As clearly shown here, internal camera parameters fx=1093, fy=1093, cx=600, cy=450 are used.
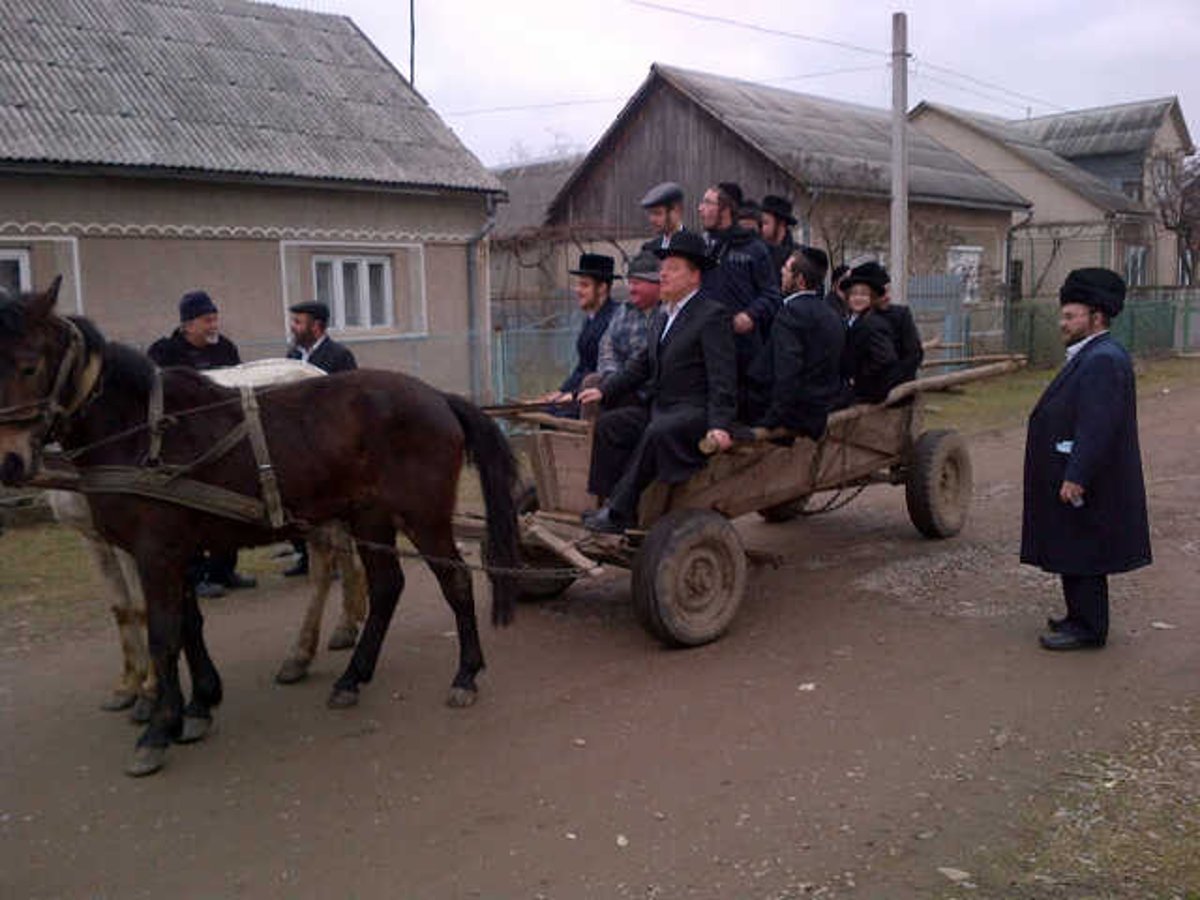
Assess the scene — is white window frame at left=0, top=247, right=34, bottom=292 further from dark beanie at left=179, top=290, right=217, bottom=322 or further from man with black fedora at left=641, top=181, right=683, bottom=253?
man with black fedora at left=641, top=181, right=683, bottom=253

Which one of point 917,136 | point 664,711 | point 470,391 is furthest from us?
point 917,136

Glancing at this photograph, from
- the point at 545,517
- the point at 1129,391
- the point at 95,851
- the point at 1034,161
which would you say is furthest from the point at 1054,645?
the point at 1034,161

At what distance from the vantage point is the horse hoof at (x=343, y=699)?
5129mm

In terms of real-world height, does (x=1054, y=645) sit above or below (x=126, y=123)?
below

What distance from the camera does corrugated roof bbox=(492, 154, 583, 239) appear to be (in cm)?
3197

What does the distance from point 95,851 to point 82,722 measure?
4.39 ft

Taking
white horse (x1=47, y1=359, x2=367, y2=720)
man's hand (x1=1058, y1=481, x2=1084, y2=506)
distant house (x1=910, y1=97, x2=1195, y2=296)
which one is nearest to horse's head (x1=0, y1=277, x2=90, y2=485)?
white horse (x1=47, y1=359, x2=367, y2=720)

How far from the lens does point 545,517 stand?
619cm

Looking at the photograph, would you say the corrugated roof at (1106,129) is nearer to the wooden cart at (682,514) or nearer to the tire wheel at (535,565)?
the wooden cart at (682,514)

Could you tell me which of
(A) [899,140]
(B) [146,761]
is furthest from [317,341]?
(A) [899,140]

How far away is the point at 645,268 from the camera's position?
654cm

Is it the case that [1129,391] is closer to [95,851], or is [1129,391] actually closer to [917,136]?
[95,851]

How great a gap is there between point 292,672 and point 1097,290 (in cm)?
454

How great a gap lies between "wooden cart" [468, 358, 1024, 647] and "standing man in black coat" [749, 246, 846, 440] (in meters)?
0.22
